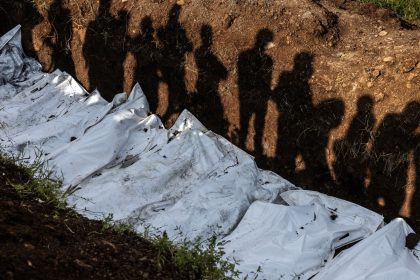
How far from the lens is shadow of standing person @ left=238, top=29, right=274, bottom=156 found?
12.6 ft

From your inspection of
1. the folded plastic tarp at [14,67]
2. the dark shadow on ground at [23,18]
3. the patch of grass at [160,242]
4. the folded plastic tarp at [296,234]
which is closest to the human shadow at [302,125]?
the folded plastic tarp at [296,234]

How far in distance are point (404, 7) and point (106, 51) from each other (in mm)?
2525

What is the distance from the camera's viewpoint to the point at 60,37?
484 cm

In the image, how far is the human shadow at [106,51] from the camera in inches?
177

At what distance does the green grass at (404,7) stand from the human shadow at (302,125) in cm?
108

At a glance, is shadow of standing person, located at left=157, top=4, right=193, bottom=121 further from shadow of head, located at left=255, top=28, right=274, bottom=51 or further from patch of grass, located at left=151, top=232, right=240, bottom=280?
patch of grass, located at left=151, top=232, right=240, bottom=280

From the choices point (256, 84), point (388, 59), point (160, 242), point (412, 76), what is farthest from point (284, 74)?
point (160, 242)

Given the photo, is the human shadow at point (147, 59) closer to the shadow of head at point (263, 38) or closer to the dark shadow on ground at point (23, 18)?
the shadow of head at point (263, 38)

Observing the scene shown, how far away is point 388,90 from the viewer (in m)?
3.51

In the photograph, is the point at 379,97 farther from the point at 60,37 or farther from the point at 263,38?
the point at 60,37

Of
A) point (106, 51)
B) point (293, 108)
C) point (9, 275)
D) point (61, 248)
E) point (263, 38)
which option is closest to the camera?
point (9, 275)

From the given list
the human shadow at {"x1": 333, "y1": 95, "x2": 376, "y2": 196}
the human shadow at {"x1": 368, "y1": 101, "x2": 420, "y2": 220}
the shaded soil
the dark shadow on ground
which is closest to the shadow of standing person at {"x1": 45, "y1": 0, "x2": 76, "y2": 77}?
the dark shadow on ground

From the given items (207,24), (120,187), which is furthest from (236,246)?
(207,24)

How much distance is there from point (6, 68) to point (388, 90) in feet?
10.5
